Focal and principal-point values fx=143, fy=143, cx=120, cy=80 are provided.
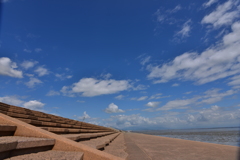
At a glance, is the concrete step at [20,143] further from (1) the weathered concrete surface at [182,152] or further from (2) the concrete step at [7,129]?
(1) the weathered concrete surface at [182,152]

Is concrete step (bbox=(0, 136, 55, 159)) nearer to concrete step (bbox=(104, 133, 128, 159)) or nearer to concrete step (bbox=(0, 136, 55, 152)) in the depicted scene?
concrete step (bbox=(0, 136, 55, 152))

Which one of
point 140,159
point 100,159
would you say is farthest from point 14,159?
point 140,159

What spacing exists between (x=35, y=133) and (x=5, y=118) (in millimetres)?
465

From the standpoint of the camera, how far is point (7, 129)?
193cm

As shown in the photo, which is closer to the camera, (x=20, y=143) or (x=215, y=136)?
(x=20, y=143)

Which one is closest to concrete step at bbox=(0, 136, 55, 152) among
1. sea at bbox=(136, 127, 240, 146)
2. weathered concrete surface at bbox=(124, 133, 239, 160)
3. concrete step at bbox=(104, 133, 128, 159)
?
concrete step at bbox=(104, 133, 128, 159)

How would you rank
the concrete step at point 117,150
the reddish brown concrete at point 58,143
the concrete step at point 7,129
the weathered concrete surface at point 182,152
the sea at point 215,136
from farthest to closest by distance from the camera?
the sea at point 215,136 → the weathered concrete surface at point 182,152 → the concrete step at point 117,150 → the reddish brown concrete at point 58,143 → the concrete step at point 7,129

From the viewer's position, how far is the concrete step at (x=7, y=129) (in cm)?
184

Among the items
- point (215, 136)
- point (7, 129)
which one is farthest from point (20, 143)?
point (215, 136)

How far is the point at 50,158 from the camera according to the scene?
63.2 inches

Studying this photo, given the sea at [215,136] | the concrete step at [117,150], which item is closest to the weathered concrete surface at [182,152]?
the concrete step at [117,150]

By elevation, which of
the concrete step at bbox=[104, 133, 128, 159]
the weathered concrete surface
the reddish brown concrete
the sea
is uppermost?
the reddish brown concrete

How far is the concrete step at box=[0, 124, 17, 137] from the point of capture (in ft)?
6.02

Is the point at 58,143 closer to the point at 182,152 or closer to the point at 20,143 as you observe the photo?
the point at 20,143
